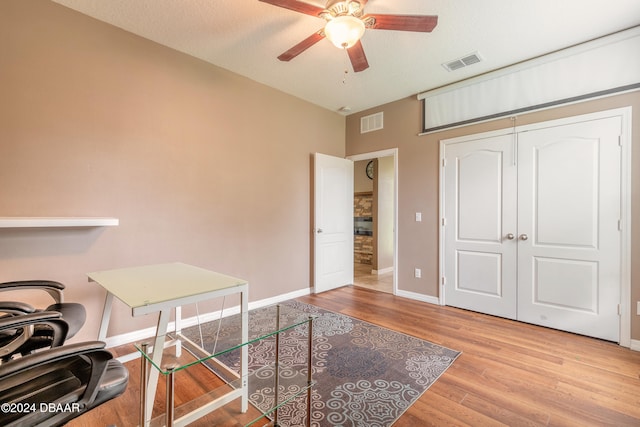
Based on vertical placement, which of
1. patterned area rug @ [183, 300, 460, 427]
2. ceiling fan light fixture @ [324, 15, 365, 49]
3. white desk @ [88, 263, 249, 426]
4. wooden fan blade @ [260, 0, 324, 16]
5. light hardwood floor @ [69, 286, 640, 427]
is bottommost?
light hardwood floor @ [69, 286, 640, 427]

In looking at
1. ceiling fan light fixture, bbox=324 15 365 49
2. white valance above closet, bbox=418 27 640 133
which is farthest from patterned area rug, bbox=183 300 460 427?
white valance above closet, bbox=418 27 640 133

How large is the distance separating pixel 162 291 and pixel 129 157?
172cm

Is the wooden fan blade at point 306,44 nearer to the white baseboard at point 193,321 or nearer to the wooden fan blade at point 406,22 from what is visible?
the wooden fan blade at point 406,22

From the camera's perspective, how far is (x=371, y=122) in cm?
443

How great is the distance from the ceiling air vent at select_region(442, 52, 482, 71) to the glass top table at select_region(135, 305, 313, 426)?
119 inches

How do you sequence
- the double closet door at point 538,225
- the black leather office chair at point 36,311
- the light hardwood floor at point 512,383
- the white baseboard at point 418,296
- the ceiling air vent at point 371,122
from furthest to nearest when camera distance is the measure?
1. the ceiling air vent at point 371,122
2. the white baseboard at point 418,296
3. the double closet door at point 538,225
4. the light hardwood floor at point 512,383
5. the black leather office chair at point 36,311

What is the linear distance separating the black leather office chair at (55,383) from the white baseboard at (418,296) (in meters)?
3.52

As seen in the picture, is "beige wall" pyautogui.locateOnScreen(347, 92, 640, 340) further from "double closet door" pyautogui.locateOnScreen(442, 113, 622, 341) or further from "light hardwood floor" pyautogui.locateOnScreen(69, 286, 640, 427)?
"light hardwood floor" pyautogui.locateOnScreen(69, 286, 640, 427)

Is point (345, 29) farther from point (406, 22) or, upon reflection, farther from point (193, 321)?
point (193, 321)

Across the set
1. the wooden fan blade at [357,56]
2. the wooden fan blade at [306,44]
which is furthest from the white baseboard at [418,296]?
the wooden fan blade at [306,44]

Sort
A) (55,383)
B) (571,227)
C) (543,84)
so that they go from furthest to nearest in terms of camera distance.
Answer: (543,84)
(571,227)
(55,383)

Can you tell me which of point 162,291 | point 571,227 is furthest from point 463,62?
point 162,291

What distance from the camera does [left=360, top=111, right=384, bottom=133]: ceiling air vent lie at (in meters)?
4.31

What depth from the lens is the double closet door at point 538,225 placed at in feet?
8.75
